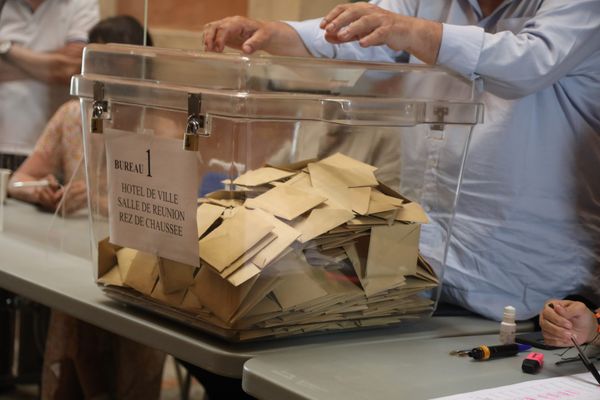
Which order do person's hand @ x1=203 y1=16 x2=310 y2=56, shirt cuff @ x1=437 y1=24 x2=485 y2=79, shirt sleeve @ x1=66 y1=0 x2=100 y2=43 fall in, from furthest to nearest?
shirt sleeve @ x1=66 y1=0 x2=100 y2=43 < person's hand @ x1=203 y1=16 x2=310 y2=56 < shirt cuff @ x1=437 y1=24 x2=485 y2=79

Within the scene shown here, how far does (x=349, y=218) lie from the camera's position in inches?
51.3

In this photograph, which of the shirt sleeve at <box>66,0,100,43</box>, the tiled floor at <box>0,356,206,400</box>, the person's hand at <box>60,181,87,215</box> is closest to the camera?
the person's hand at <box>60,181,87,215</box>

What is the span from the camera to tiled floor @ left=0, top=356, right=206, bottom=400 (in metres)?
3.03

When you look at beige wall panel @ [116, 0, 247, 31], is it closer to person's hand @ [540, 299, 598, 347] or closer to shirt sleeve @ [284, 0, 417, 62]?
shirt sleeve @ [284, 0, 417, 62]

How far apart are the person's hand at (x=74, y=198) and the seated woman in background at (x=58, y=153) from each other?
184 mm

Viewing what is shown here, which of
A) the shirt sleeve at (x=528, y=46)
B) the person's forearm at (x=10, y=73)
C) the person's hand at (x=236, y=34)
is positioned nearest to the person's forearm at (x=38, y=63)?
the person's forearm at (x=10, y=73)

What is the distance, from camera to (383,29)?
1.35m

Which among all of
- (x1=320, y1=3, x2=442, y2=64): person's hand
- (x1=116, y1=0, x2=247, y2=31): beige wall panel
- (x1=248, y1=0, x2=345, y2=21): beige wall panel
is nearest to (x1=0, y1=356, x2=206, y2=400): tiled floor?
(x1=116, y1=0, x2=247, y2=31): beige wall panel

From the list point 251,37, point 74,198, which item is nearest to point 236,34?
point 251,37

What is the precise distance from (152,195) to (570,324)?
629mm

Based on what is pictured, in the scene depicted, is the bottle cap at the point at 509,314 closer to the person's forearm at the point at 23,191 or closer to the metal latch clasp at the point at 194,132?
the metal latch clasp at the point at 194,132

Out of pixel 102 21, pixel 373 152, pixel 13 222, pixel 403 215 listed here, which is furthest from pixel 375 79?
pixel 102 21

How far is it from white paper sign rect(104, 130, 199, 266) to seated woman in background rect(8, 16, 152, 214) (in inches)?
35.1

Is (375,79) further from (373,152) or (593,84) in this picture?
(593,84)
